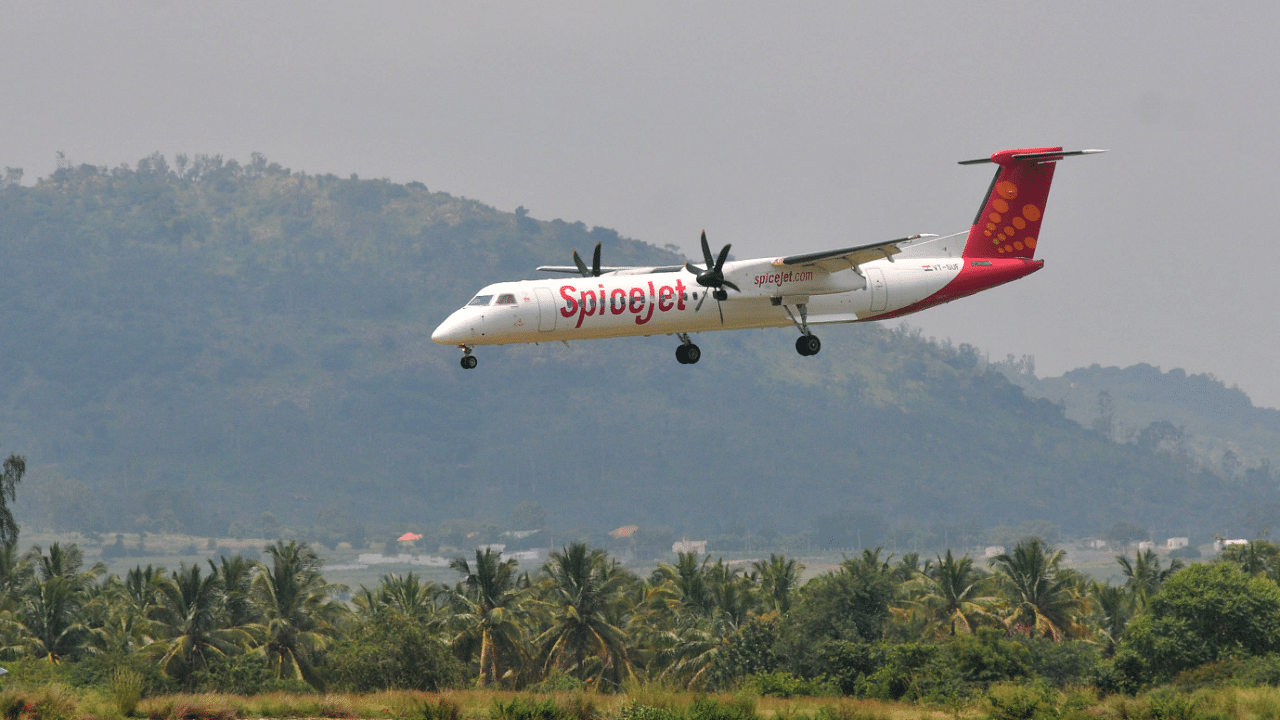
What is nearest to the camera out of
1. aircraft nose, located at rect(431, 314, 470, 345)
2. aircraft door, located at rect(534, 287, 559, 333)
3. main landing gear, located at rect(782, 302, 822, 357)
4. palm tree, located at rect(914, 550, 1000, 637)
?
aircraft nose, located at rect(431, 314, 470, 345)

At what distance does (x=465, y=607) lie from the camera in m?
79.8

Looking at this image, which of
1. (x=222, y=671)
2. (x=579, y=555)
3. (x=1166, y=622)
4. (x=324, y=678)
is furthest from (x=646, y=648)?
(x=1166, y=622)

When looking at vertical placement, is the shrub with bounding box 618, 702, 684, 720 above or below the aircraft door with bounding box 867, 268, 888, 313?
below

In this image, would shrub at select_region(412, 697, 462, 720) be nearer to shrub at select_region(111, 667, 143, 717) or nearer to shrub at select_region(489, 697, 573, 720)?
shrub at select_region(489, 697, 573, 720)

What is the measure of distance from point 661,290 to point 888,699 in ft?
98.3

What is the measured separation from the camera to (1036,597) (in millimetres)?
88688

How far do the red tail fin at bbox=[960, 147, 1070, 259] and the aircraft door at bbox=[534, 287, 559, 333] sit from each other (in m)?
17.9

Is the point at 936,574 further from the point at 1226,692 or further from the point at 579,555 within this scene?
the point at 1226,692

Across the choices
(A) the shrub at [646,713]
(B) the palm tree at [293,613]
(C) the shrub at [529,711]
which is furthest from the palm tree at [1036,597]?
(C) the shrub at [529,711]

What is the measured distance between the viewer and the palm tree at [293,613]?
7712 cm

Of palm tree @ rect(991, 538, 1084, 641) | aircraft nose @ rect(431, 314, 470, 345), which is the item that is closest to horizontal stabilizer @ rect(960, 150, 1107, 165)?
aircraft nose @ rect(431, 314, 470, 345)

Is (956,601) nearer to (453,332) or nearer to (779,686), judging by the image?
(779,686)

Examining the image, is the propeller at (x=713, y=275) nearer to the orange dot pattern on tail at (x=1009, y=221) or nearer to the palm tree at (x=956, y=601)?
the orange dot pattern on tail at (x=1009, y=221)

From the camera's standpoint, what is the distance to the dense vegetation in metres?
63.9
